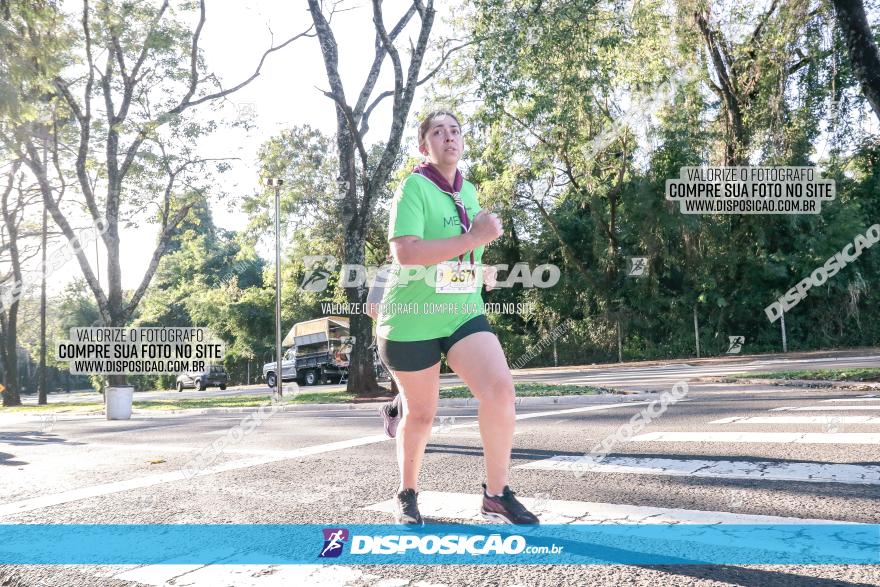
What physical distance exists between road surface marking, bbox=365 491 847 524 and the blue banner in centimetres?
10

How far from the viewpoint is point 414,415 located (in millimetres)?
3598

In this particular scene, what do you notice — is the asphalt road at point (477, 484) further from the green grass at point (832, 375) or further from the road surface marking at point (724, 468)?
the green grass at point (832, 375)

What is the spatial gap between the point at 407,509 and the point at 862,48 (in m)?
12.2

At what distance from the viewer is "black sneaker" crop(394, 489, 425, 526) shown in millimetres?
3537

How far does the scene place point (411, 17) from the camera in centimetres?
1775

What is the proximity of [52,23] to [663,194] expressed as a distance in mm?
21904

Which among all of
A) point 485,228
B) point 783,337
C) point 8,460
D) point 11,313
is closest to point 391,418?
point 485,228

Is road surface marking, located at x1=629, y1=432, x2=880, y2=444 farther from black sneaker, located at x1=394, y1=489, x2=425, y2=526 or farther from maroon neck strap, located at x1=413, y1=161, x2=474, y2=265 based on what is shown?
maroon neck strap, located at x1=413, y1=161, x2=474, y2=265

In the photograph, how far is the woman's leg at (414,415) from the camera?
11.5ft

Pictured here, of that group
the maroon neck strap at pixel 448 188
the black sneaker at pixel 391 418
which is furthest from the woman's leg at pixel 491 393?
the black sneaker at pixel 391 418

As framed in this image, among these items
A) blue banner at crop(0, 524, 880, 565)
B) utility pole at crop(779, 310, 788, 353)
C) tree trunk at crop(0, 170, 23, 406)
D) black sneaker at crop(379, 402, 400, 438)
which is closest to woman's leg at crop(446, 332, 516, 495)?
blue banner at crop(0, 524, 880, 565)

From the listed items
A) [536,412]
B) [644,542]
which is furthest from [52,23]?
[644,542]

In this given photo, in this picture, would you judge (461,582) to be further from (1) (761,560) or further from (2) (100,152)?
(2) (100,152)

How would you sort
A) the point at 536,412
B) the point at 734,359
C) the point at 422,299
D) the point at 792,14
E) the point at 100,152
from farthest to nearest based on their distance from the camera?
the point at 734,359, the point at 100,152, the point at 792,14, the point at 536,412, the point at 422,299
